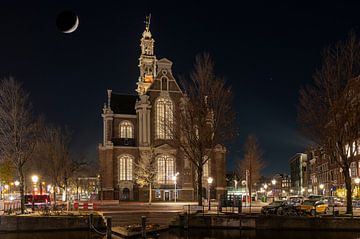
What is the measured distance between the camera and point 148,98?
309 ft

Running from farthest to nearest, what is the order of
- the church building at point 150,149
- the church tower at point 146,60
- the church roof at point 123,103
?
the church tower at point 146,60 < the church roof at point 123,103 < the church building at point 150,149

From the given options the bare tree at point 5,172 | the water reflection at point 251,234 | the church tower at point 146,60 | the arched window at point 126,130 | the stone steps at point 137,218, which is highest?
the church tower at point 146,60

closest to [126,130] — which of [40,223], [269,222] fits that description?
[40,223]

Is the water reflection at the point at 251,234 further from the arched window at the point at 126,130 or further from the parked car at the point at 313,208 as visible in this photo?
the arched window at the point at 126,130

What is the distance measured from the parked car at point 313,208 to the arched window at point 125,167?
50.0 metres

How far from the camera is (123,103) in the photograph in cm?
9919

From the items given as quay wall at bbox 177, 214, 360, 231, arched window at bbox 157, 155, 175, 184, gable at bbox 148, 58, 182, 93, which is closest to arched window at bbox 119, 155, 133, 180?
arched window at bbox 157, 155, 175, 184

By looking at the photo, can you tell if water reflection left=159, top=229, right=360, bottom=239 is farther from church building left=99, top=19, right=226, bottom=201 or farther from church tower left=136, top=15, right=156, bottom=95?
church tower left=136, top=15, right=156, bottom=95

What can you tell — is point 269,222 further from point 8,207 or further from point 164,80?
point 164,80

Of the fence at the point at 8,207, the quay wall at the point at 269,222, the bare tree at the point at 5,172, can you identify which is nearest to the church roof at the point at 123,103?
the bare tree at the point at 5,172

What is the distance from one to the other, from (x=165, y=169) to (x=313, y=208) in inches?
1986

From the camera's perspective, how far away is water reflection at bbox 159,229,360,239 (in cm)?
3547

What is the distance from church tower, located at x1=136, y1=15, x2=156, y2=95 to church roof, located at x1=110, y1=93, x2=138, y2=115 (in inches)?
844

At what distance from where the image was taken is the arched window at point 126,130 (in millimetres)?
95875
